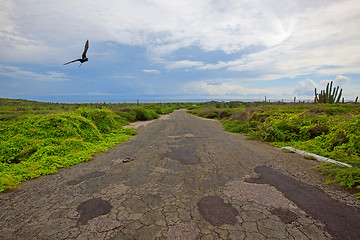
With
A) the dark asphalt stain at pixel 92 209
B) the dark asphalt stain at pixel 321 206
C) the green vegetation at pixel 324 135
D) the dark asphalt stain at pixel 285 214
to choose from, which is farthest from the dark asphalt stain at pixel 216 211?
the green vegetation at pixel 324 135

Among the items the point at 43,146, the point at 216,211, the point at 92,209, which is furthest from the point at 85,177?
the point at 216,211

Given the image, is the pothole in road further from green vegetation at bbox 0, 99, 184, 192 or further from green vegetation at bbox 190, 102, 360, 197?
green vegetation at bbox 0, 99, 184, 192

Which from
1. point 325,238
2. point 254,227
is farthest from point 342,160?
point 254,227

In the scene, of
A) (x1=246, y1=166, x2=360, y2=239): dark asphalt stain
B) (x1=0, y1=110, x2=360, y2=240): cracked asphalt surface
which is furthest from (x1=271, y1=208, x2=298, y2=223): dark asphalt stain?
(x1=246, y1=166, x2=360, y2=239): dark asphalt stain

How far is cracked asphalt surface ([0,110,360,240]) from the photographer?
2426 mm

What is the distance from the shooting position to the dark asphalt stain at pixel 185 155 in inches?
211

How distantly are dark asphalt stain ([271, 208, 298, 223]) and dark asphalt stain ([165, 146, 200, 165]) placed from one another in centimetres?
261

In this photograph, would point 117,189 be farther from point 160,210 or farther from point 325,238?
point 325,238

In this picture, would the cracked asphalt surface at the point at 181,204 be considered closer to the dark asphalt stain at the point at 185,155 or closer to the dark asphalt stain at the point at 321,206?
the dark asphalt stain at the point at 321,206

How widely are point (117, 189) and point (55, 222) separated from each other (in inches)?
45.5

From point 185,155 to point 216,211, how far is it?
10.4ft

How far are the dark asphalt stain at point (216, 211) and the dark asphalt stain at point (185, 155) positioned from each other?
2059 millimetres

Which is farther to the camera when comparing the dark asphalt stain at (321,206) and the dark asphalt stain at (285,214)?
the dark asphalt stain at (285,214)

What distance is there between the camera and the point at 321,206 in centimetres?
297
